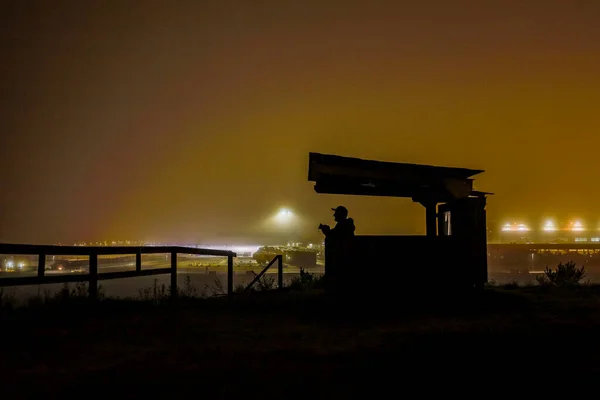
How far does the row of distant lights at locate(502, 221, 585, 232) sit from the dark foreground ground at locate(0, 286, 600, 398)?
97.2 metres

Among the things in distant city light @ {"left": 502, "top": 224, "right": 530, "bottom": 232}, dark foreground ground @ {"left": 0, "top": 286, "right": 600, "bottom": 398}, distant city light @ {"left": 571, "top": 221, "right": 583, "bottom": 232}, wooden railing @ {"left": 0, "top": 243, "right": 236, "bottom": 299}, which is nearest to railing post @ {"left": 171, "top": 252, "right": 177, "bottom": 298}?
wooden railing @ {"left": 0, "top": 243, "right": 236, "bottom": 299}

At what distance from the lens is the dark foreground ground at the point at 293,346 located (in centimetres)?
491

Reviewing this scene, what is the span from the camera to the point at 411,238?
32.7ft

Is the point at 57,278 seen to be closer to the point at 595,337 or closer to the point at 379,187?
the point at 379,187

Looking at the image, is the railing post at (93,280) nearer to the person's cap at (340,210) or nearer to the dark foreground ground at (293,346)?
the dark foreground ground at (293,346)

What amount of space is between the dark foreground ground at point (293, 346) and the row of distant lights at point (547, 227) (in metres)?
97.2

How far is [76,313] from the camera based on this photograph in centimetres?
920

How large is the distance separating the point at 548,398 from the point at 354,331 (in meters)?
3.45

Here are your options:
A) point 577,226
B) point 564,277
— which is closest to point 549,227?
point 577,226

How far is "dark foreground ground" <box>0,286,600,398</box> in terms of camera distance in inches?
193

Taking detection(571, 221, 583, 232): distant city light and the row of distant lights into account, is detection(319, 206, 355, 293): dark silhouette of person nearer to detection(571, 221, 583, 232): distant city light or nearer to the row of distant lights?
the row of distant lights

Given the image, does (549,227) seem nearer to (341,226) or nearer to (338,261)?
(341,226)

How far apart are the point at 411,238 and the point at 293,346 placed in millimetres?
4242

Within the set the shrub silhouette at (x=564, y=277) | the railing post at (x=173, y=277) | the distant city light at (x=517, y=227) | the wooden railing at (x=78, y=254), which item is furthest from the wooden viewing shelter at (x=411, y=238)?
the distant city light at (x=517, y=227)
